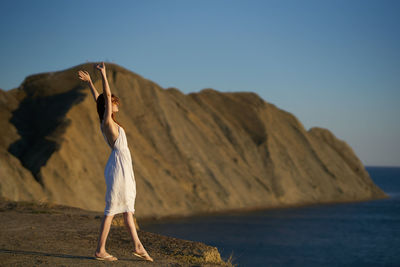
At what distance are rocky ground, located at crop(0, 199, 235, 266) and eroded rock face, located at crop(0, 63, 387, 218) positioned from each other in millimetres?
18084

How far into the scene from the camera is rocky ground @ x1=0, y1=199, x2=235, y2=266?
5.98 metres

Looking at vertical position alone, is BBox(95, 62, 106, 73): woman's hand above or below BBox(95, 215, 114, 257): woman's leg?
above

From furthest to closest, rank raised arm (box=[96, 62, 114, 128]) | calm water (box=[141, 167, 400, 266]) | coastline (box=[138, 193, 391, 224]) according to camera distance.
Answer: coastline (box=[138, 193, 391, 224]) < calm water (box=[141, 167, 400, 266]) < raised arm (box=[96, 62, 114, 128])

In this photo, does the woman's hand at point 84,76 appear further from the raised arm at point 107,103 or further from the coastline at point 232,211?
the coastline at point 232,211

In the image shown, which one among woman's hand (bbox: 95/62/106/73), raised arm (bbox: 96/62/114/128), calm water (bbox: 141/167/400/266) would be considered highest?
woman's hand (bbox: 95/62/106/73)

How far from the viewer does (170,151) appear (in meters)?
41.0

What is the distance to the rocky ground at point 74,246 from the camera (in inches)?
235

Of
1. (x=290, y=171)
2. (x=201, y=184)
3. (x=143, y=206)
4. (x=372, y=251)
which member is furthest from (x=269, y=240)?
(x=290, y=171)

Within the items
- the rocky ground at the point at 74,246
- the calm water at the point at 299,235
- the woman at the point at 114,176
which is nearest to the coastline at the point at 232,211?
the calm water at the point at 299,235

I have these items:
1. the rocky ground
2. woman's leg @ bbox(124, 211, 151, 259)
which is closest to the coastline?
the rocky ground

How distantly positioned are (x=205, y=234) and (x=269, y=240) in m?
3.74

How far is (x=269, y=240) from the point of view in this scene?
25844mm

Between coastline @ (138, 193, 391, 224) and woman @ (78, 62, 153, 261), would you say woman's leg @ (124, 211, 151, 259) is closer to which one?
woman @ (78, 62, 153, 261)

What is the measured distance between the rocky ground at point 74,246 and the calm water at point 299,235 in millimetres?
9795
